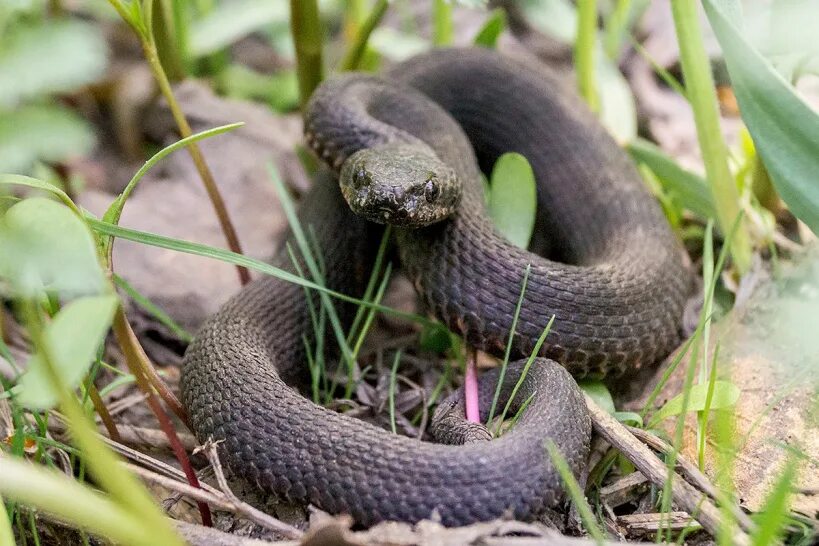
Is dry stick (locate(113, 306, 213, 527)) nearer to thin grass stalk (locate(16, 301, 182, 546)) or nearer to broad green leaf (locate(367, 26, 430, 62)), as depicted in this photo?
thin grass stalk (locate(16, 301, 182, 546))

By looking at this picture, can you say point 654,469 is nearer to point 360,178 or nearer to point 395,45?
point 360,178

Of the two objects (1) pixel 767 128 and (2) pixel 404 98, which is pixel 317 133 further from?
(1) pixel 767 128

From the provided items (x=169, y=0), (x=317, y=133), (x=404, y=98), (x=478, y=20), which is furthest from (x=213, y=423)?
(x=478, y=20)

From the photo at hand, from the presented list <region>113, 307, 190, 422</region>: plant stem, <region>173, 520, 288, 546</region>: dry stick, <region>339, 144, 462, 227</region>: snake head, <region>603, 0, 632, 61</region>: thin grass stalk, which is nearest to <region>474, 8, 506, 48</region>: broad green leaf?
<region>603, 0, 632, 61</region>: thin grass stalk

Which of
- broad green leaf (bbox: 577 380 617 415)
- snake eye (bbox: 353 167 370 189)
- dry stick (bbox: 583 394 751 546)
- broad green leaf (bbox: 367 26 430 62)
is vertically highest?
broad green leaf (bbox: 367 26 430 62)

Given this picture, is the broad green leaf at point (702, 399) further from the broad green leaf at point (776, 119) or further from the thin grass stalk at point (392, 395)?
the thin grass stalk at point (392, 395)

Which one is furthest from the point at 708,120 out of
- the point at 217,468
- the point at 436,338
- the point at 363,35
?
the point at 217,468

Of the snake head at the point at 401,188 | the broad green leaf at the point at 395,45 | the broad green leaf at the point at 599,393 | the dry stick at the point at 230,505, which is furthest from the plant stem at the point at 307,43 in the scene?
the dry stick at the point at 230,505
